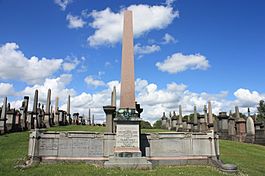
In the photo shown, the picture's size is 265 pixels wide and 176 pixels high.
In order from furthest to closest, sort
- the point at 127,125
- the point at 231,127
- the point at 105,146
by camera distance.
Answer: the point at 231,127 < the point at 105,146 < the point at 127,125

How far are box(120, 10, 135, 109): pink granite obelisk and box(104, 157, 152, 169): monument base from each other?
7.60ft

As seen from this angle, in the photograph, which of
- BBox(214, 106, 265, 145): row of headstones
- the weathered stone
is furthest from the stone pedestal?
BBox(214, 106, 265, 145): row of headstones

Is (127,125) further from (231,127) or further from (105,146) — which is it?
(231,127)

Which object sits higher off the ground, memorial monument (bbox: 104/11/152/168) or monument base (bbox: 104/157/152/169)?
memorial monument (bbox: 104/11/152/168)

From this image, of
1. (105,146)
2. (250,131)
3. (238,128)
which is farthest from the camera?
(238,128)

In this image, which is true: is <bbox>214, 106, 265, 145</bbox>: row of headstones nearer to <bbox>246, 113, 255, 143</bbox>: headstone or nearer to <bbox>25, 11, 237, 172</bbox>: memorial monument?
<bbox>246, 113, 255, 143</bbox>: headstone

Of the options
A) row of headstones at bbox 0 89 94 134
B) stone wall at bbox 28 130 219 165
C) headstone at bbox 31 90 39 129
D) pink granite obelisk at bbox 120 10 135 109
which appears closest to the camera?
pink granite obelisk at bbox 120 10 135 109

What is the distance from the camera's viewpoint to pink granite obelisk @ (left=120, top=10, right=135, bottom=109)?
12.3m

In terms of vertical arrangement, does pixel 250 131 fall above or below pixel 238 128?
Result: below

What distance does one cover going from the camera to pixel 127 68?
500 inches

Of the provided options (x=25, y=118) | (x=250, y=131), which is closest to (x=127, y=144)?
(x=250, y=131)

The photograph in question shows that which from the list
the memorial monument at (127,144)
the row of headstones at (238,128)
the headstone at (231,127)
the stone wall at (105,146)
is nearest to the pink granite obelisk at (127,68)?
the memorial monument at (127,144)

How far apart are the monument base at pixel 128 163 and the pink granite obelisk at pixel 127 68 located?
232cm

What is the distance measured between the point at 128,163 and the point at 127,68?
436cm
